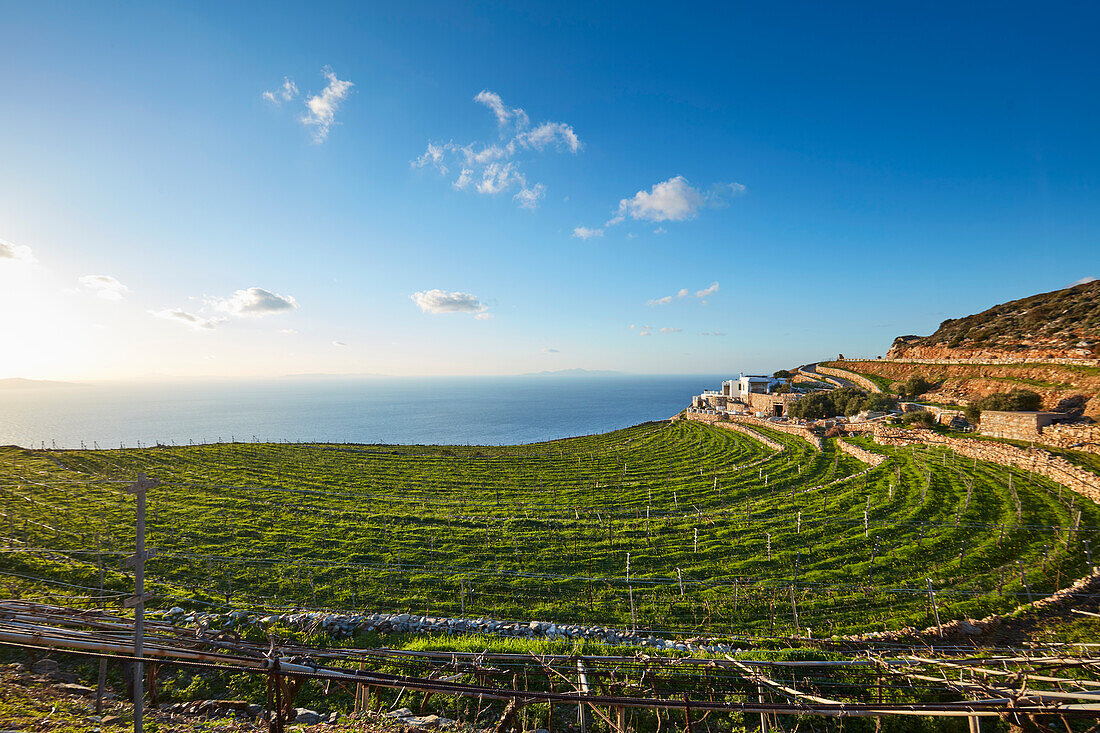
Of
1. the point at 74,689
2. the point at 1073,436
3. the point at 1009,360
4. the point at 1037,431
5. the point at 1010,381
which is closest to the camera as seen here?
the point at 74,689

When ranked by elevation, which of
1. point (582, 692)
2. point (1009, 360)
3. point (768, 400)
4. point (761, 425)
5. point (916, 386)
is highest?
point (1009, 360)

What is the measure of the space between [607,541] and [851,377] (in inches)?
2560

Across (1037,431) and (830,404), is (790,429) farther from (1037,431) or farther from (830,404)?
(1037,431)

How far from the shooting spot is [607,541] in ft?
67.9

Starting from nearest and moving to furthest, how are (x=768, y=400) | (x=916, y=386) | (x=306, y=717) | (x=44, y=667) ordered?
(x=306, y=717)
(x=44, y=667)
(x=916, y=386)
(x=768, y=400)

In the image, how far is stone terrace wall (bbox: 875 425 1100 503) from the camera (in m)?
18.9

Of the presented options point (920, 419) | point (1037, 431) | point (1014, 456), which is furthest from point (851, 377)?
point (1014, 456)

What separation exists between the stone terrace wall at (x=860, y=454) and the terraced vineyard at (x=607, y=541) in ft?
1.99

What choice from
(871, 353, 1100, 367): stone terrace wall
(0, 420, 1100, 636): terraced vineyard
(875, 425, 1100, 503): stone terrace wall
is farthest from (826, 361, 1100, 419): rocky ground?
(0, 420, 1100, 636): terraced vineyard

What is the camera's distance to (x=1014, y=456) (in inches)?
915

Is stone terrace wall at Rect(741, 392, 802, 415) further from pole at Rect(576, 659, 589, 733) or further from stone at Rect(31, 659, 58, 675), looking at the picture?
stone at Rect(31, 659, 58, 675)

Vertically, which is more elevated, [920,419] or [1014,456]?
[920,419]

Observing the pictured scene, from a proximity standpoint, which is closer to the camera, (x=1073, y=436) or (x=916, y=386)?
(x=1073, y=436)

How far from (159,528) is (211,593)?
1154 centimetres
